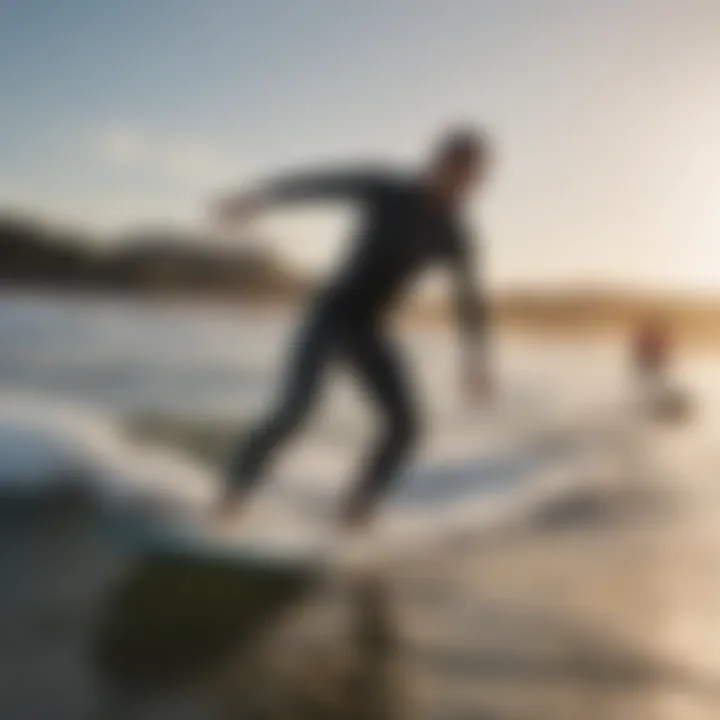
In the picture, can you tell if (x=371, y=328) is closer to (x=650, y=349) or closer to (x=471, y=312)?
(x=471, y=312)

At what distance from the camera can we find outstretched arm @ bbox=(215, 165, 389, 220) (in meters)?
1.29

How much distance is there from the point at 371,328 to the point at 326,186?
0.59 ft

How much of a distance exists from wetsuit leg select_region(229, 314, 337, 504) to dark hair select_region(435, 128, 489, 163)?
246 mm

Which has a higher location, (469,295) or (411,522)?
(469,295)

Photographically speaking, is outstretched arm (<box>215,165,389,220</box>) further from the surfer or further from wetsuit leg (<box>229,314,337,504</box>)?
wetsuit leg (<box>229,314,337,504</box>)

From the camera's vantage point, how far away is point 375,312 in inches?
50.0

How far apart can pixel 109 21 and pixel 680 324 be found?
79 centimetres

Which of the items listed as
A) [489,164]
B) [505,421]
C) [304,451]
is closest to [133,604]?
[304,451]

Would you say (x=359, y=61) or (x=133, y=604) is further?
(x=359, y=61)

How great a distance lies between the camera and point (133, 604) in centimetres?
124

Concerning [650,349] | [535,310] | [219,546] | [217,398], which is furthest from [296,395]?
[650,349]

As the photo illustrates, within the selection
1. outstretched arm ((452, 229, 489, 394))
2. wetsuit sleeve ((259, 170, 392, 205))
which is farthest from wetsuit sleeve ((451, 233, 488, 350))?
wetsuit sleeve ((259, 170, 392, 205))

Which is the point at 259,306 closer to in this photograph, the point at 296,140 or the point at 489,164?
the point at 296,140

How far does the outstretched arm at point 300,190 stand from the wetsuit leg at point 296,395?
5.8 inches
